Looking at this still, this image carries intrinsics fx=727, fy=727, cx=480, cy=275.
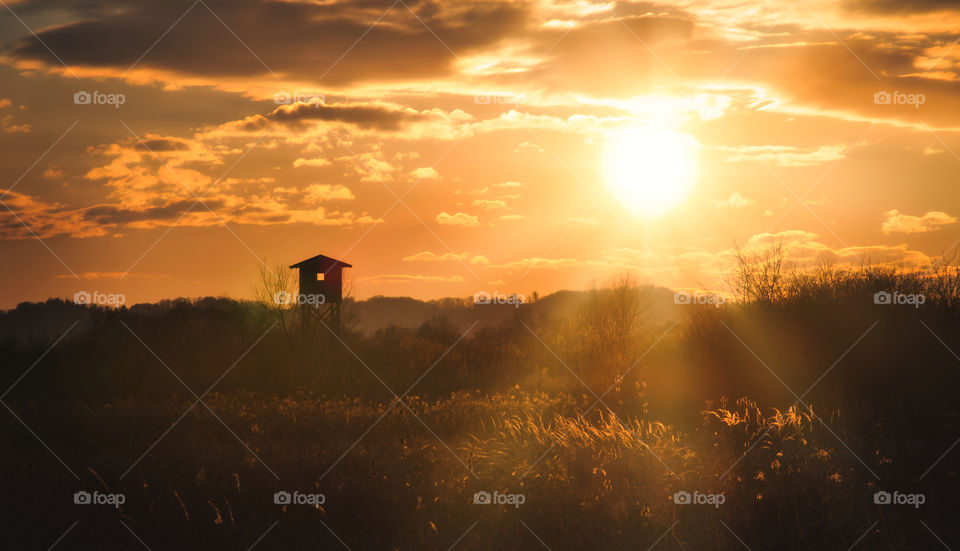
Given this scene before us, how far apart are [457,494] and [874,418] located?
8.98 metres

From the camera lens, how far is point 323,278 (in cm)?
2836

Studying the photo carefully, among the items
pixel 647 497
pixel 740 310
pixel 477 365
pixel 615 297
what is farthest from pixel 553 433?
pixel 477 365

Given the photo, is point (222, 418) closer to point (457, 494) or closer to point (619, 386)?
point (457, 494)

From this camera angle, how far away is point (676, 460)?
11156 millimetres
